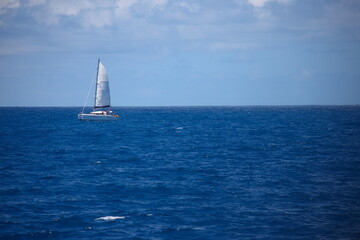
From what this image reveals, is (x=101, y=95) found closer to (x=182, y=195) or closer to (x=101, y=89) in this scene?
(x=101, y=89)

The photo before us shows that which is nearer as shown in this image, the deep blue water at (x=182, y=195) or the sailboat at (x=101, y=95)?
the deep blue water at (x=182, y=195)

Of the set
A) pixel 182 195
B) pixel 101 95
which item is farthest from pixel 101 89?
pixel 182 195

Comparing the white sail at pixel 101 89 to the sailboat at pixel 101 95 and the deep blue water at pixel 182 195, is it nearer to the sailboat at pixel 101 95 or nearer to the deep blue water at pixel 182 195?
the sailboat at pixel 101 95

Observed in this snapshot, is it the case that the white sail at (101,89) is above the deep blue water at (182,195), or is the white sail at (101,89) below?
above

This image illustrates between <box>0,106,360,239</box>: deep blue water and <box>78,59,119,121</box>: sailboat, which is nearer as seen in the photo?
<box>0,106,360,239</box>: deep blue water

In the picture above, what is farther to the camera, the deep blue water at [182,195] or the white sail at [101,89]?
the white sail at [101,89]

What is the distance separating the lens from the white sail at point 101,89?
113688 mm

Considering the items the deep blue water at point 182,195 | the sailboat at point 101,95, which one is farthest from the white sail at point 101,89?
the deep blue water at point 182,195

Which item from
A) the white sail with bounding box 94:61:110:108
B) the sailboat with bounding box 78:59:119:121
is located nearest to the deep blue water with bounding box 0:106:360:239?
the sailboat with bounding box 78:59:119:121

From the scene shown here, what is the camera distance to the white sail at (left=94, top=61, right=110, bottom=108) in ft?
373

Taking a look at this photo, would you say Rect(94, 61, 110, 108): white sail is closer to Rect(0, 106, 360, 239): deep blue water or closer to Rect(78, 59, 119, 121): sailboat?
Rect(78, 59, 119, 121): sailboat

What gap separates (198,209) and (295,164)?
2065 centimetres

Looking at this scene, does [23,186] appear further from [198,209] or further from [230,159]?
[230,159]

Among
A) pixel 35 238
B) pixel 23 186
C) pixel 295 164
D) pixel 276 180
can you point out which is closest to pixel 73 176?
pixel 23 186
